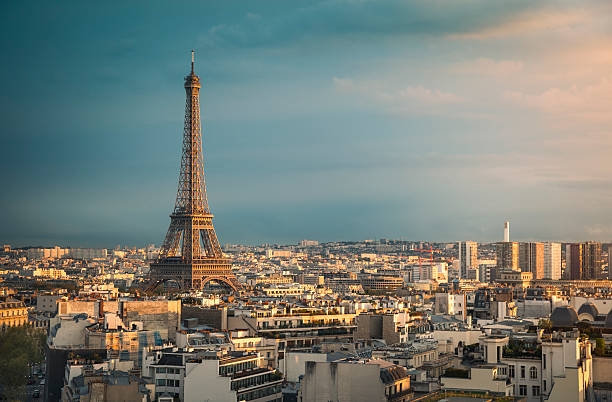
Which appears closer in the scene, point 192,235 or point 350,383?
point 350,383

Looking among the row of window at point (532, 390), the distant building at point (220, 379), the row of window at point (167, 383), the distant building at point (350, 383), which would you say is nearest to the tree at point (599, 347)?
the row of window at point (532, 390)

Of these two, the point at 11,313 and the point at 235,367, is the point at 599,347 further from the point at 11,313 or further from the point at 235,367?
the point at 11,313

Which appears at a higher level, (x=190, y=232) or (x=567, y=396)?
(x=190, y=232)

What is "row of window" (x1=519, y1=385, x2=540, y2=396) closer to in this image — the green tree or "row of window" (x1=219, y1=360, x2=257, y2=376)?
"row of window" (x1=219, y1=360, x2=257, y2=376)

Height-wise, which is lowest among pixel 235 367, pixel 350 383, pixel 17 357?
pixel 17 357

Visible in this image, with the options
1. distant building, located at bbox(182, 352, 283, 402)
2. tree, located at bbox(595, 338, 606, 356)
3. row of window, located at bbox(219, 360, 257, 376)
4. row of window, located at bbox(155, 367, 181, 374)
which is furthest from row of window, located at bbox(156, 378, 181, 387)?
tree, located at bbox(595, 338, 606, 356)

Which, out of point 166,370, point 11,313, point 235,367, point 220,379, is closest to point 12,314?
point 11,313

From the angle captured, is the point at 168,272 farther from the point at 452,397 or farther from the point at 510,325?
the point at 452,397

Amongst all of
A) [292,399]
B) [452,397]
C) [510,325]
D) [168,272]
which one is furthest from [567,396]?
[168,272]
